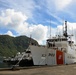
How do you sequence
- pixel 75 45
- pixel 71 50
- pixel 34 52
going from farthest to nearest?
pixel 75 45 → pixel 71 50 → pixel 34 52

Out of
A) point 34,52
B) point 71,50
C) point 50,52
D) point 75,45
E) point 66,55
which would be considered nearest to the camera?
point 34,52

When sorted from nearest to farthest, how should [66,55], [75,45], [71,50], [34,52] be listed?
[34,52] < [66,55] < [71,50] < [75,45]

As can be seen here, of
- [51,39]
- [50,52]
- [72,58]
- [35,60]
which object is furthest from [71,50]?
[35,60]

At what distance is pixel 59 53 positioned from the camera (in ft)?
129

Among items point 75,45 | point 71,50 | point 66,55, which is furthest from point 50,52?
point 75,45

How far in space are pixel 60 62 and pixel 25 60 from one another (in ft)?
32.7

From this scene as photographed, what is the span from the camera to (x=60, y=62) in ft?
131

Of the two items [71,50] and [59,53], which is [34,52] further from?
[71,50]

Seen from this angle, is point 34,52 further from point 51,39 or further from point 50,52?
point 51,39

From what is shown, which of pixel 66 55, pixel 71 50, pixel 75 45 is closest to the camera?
pixel 66 55

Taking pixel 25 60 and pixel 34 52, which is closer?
pixel 34 52

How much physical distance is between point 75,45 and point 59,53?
1291 cm

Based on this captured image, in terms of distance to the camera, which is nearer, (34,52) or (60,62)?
(34,52)

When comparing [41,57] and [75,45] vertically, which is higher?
[75,45]
